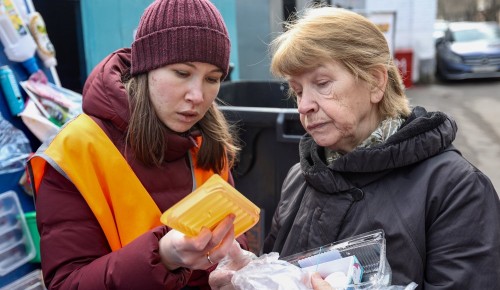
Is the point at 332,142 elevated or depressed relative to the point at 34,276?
elevated

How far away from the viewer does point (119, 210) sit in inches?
58.5

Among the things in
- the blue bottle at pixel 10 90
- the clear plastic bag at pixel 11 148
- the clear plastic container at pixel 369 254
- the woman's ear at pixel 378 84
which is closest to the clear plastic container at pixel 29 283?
the clear plastic bag at pixel 11 148

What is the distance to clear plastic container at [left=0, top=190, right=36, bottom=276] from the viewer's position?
2.39 m

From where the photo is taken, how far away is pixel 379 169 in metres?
1.38

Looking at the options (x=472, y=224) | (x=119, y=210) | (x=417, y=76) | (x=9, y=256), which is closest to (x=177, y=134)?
(x=119, y=210)

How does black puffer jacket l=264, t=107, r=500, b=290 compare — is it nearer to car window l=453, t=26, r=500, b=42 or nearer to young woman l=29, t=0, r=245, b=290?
young woman l=29, t=0, r=245, b=290

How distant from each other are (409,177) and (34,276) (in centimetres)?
198

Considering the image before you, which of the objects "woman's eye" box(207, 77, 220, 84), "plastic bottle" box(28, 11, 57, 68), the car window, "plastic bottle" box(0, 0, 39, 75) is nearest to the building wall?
the car window

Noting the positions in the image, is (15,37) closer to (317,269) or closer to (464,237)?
(317,269)

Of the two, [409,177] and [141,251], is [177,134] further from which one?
[409,177]

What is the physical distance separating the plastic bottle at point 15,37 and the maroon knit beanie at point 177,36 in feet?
4.92

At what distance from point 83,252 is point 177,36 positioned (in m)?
0.70

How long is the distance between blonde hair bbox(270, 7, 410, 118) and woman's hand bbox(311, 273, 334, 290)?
21.6 inches

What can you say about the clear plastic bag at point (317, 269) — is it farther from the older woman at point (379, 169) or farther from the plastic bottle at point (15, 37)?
the plastic bottle at point (15, 37)
